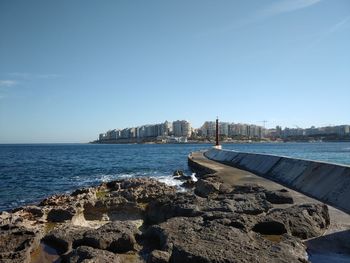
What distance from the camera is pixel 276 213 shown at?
8.93 meters

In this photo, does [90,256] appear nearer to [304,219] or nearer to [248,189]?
[304,219]

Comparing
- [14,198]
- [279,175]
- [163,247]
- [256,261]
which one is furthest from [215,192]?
[14,198]

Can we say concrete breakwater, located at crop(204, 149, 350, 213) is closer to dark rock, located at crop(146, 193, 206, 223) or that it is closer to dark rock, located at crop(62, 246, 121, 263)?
dark rock, located at crop(146, 193, 206, 223)

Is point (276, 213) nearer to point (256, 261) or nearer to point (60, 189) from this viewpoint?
point (256, 261)

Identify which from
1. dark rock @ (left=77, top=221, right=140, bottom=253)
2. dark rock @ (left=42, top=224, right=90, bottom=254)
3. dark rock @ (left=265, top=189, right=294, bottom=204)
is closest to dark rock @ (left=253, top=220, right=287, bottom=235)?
dark rock @ (left=77, top=221, right=140, bottom=253)

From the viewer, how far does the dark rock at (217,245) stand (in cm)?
558

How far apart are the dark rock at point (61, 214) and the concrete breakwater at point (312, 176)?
8039 millimetres

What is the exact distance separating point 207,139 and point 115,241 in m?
180

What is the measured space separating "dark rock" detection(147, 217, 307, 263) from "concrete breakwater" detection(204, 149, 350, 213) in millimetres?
4970

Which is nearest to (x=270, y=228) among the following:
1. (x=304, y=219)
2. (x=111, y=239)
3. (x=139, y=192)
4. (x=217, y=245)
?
(x=304, y=219)

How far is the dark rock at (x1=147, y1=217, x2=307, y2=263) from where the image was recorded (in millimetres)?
5578

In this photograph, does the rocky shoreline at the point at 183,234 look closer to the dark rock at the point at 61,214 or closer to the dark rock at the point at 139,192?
the dark rock at the point at 61,214

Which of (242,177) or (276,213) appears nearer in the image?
(276,213)

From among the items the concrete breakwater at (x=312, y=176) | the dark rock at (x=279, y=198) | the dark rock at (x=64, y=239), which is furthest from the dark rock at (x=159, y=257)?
the concrete breakwater at (x=312, y=176)
